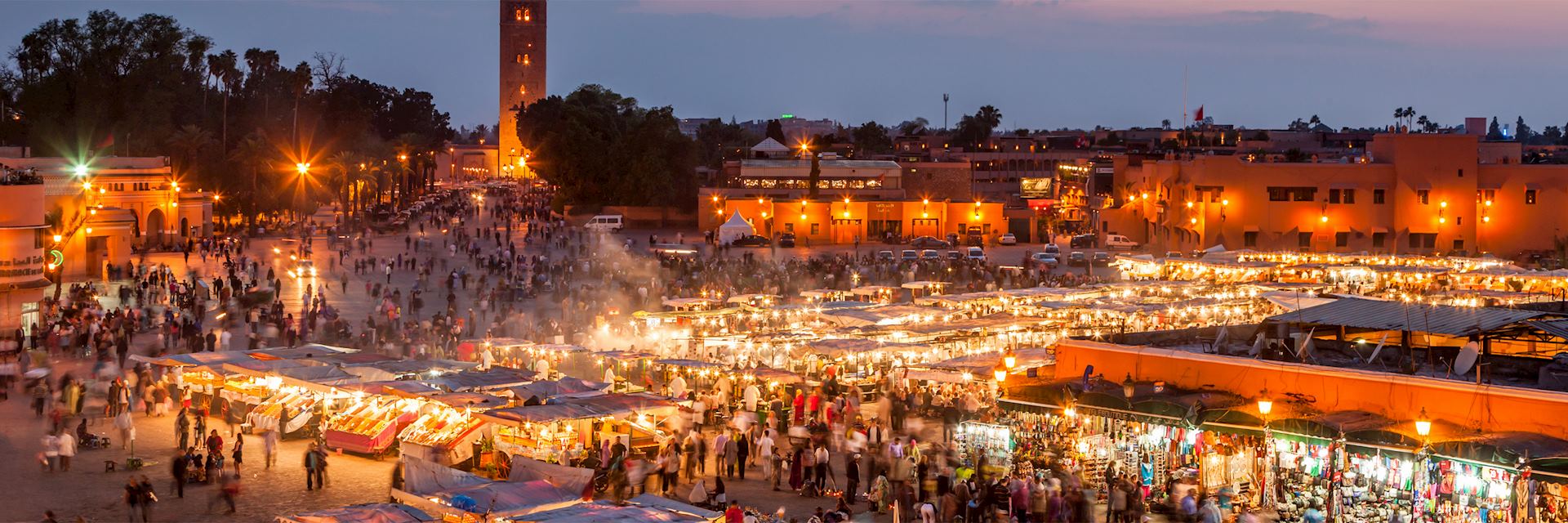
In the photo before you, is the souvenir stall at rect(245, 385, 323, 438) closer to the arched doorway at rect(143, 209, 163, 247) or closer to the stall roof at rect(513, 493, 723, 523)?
the stall roof at rect(513, 493, 723, 523)

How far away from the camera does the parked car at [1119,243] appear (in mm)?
56656

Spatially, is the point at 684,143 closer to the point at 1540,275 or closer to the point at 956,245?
Result: the point at 956,245

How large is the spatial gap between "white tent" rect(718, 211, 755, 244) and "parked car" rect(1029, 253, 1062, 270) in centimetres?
1301

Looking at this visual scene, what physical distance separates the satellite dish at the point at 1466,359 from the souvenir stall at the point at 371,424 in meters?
12.2

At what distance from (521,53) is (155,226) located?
8817 centimetres

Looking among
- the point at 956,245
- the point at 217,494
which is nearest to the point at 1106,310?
the point at 217,494

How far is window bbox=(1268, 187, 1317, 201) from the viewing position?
169 ft

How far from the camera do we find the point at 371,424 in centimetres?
1950

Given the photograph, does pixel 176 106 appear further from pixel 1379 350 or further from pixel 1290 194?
pixel 1379 350

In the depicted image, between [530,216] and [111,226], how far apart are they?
27.7m

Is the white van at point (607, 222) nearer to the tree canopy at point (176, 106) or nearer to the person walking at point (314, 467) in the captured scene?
the tree canopy at point (176, 106)

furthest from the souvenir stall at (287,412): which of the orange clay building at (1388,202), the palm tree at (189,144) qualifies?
the palm tree at (189,144)

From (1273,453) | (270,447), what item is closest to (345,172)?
(270,447)

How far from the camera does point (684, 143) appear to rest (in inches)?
3056
